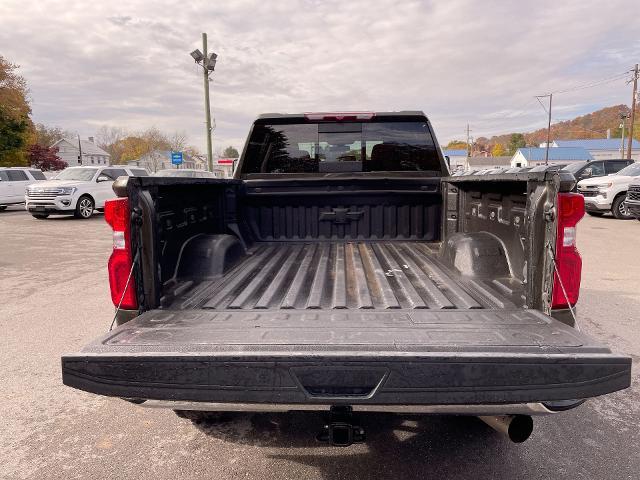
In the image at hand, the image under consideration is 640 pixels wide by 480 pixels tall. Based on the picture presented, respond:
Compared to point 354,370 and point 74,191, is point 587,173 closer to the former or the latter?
point 354,370

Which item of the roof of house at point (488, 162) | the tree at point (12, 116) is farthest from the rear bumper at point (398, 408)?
the roof of house at point (488, 162)

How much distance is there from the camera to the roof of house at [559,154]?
88438 mm

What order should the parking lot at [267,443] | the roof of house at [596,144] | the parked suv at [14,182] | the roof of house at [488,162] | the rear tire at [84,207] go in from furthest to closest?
1. the roof of house at [488,162]
2. the roof of house at [596,144]
3. the parked suv at [14,182]
4. the rear tire at [84,207]
5. the parking lot at [267,443]

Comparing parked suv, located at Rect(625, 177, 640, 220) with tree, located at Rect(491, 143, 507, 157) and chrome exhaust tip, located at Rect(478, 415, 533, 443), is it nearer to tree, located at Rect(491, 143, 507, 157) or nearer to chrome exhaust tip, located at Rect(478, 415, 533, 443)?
chrome exhaust tip, located at Rect(478, 415, 533, 443)

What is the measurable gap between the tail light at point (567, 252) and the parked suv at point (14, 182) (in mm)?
22996

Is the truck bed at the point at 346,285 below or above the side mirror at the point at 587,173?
below

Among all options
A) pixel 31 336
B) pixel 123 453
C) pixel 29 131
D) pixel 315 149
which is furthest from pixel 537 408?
pixel 29 131

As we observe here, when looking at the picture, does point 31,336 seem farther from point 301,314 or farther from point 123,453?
point 301,314

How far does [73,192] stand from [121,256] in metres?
16.0

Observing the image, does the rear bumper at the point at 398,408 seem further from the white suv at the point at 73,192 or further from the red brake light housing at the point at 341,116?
the white suv at the point at 73,192

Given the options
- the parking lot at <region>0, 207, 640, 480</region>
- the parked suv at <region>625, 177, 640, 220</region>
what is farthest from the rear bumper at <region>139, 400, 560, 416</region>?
the parked suv at <region>625, 177, 640, 220</region>

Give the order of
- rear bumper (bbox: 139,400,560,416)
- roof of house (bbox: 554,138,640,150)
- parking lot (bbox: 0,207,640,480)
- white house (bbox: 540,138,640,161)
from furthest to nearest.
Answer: roof of house (bbox: 554,138,640,150), white house (bbox: 540,138,640,161), parking lot (bbox: 0,207,640,480), rear bumper (bbox: 139,400,560,416)

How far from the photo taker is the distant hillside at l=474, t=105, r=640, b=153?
131688 mm

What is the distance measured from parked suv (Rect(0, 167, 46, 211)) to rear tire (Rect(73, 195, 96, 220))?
17.8ft
